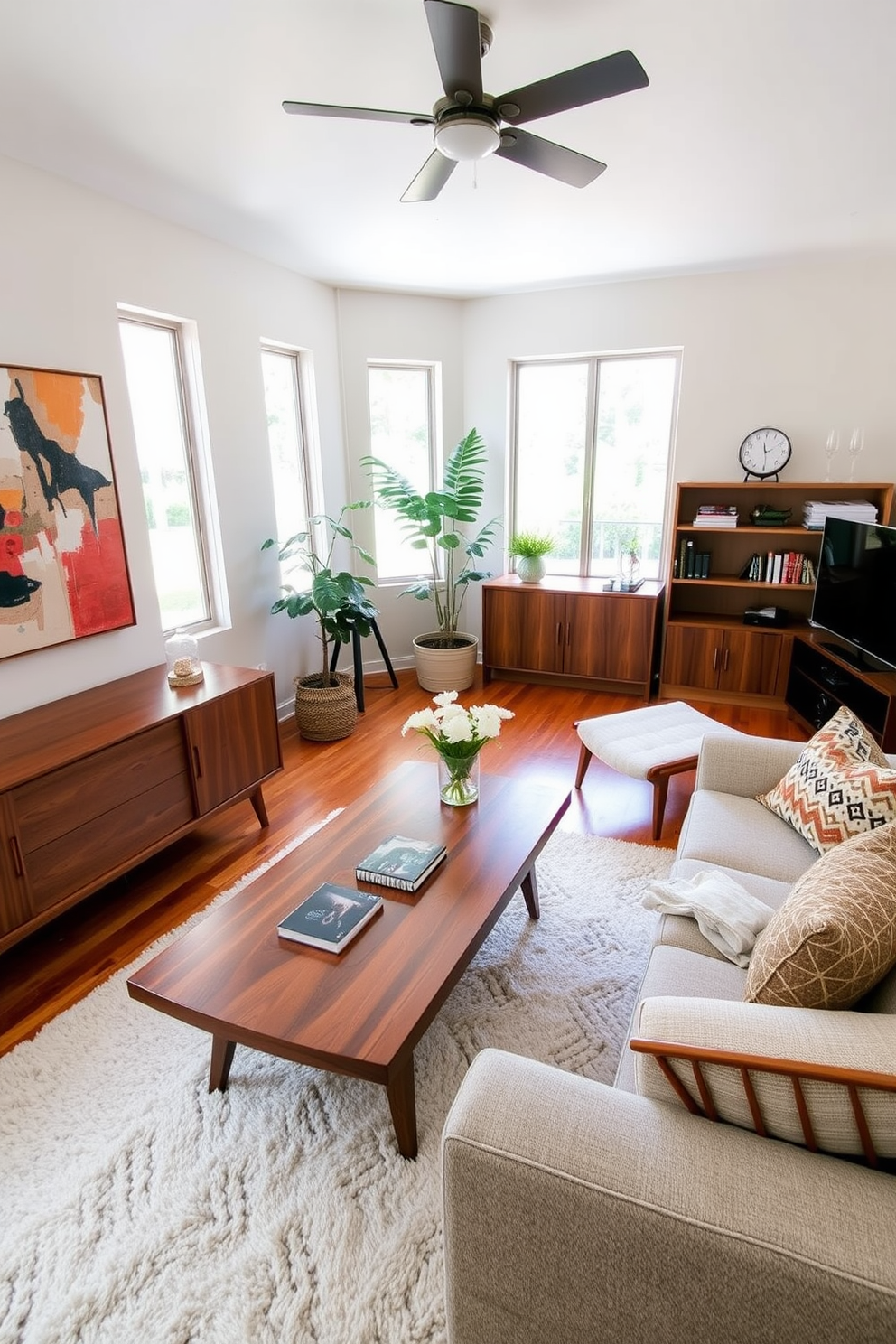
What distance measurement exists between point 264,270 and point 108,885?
330 cm

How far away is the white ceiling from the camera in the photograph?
174 centimetres

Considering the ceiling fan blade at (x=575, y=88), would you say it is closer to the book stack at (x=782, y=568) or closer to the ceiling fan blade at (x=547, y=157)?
the ceiling fan blade at (x=547, y=157)

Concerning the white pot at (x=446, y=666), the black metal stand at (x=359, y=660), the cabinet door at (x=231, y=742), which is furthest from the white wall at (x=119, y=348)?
the white pot at (x=446, y=666)

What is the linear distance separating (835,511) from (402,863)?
352 cm

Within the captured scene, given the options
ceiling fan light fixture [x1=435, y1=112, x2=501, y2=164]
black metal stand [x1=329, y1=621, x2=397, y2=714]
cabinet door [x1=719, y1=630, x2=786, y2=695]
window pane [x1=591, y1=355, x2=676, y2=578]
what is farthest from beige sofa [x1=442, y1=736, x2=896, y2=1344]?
window pane [x1=591, y1=355, x2=676, y2=578]

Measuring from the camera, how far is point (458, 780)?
7.35ft

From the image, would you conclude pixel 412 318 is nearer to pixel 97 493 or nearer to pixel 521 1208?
pixel 97 493

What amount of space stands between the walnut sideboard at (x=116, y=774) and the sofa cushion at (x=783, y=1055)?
1885 millimetres

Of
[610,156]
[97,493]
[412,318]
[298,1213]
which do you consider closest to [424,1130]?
[298,1213]

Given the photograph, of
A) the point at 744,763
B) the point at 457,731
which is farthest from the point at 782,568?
the point at 457,731

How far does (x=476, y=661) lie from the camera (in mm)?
5035

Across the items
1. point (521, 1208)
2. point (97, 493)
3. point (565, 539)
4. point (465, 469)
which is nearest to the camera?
point (521, 1208)

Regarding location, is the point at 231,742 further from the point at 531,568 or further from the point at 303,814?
the point at 531,568

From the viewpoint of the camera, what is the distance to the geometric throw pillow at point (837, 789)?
1767mm
